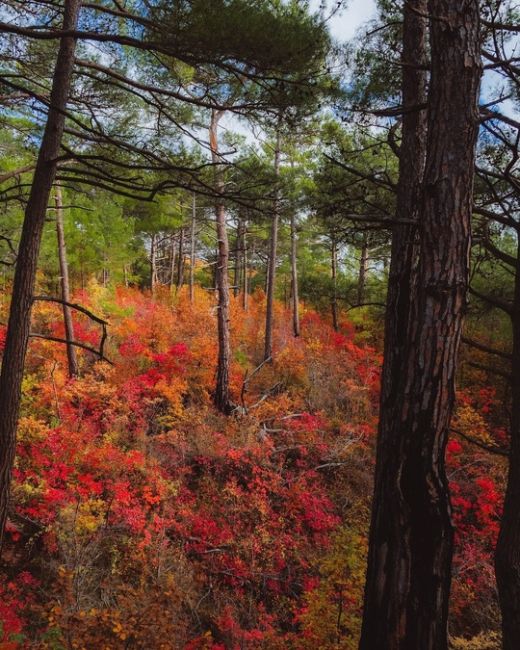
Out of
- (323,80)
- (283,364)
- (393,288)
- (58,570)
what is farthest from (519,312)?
(283,364)

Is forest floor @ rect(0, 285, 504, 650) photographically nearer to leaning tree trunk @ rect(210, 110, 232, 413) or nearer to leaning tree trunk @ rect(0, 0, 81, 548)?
leaning tree trunk @ rect(210, 110, 232, 413)

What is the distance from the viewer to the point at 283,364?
13.0m

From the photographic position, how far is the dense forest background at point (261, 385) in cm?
242

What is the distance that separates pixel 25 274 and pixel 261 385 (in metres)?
8.79

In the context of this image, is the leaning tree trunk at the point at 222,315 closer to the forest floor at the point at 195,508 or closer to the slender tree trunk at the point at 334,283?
the forest floor at the point at 195,508

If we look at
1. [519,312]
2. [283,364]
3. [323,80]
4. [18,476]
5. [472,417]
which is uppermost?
[323,80]

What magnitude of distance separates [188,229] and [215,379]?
47.4 feet

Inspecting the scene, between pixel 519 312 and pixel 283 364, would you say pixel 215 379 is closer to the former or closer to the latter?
pixel 283 364

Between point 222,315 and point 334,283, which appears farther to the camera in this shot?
point 334,283

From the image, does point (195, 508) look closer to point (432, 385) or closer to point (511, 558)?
point (511, 558)

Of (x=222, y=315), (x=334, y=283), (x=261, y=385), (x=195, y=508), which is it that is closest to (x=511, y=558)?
(x=195, y=508)

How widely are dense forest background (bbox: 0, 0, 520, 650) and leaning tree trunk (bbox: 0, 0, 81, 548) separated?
0.08 feet

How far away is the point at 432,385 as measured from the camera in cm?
237

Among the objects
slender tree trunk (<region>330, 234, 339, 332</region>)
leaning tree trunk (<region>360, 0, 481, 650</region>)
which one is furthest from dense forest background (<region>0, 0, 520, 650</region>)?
slender tree trunk (<region>330, 234, 339, 332</region>)
